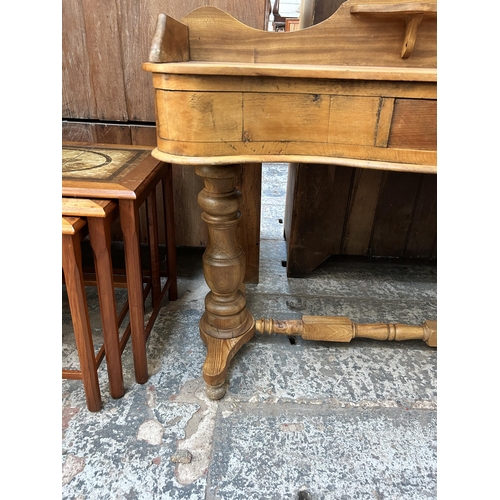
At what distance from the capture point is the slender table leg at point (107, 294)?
0.83 meters

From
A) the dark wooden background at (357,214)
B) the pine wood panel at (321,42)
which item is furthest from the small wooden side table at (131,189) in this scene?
the dark wooden background at (357,214)

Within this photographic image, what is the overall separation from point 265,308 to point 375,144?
0.81 m

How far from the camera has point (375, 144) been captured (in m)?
0.75

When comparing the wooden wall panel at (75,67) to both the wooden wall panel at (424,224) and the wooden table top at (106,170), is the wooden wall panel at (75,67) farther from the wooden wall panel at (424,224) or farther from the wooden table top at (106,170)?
the wooden wall panel at (424,224)

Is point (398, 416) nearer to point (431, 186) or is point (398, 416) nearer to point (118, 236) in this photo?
point (431, 186)

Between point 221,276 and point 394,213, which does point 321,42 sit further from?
point 394,213

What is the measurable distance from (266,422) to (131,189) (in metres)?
0.65

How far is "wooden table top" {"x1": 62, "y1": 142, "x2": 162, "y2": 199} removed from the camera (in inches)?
33.7

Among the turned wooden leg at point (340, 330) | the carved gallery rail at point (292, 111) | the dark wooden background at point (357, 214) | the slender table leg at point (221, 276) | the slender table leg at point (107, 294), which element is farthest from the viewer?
the dark wooden background at point (357, 214)

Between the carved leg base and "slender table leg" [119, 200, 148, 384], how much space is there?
18cm

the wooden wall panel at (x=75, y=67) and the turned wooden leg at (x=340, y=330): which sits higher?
the wooden wall panel at (x=75, y=67)

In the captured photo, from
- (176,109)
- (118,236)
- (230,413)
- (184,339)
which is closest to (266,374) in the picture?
(230,413)

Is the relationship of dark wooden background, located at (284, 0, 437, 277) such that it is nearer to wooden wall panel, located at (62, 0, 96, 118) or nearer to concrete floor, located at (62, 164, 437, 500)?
concrete floor, located at (62, 164, 437, 500)

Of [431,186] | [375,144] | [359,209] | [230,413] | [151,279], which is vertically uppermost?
[375,144]
